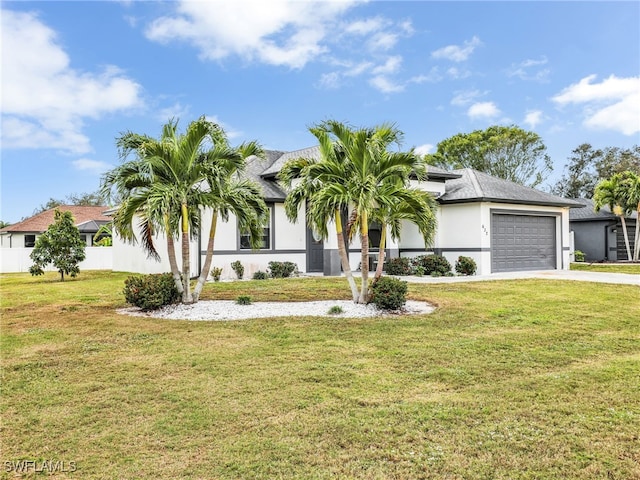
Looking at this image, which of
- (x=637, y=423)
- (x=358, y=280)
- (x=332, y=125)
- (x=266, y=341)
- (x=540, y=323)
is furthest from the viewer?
(x=358, y=280)

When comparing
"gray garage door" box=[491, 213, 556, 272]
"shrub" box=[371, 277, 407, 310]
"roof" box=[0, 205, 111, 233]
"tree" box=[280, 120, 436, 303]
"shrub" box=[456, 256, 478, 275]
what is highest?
"roof" box=[0, 205, 111, 233]

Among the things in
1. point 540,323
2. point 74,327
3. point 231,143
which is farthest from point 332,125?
point 74,327

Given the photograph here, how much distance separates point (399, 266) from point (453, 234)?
109 inches

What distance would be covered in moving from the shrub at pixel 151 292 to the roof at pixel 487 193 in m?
12.3

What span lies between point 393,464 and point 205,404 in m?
2.05

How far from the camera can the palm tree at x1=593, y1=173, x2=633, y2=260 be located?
25.8 m

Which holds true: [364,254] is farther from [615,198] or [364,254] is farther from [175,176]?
[615,198]

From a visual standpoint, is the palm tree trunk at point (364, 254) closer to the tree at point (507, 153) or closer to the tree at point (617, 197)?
the tree at point (617, 197)

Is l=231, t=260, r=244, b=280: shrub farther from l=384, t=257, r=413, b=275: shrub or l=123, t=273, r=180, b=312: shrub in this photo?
l=123, t=273, r=180, b=312: shrub

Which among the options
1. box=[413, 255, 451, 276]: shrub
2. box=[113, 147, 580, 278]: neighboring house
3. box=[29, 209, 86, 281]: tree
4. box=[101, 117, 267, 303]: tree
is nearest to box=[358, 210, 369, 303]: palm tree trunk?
box=[101, 117, 267, 303]: tree

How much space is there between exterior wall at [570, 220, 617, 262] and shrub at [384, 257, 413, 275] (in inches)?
627

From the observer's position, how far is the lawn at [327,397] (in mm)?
3465

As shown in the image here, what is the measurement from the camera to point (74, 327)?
8641mm

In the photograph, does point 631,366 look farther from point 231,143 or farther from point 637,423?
point 231,143
